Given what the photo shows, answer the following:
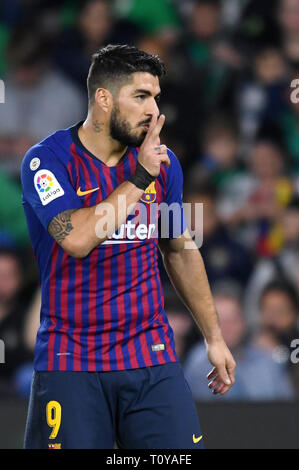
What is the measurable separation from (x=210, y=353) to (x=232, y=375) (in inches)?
4.4

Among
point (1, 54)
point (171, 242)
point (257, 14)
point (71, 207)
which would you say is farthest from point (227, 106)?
point (71, 207)

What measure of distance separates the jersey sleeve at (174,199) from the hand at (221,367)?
441 mm

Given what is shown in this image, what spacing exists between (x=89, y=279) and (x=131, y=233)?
0.72 ft

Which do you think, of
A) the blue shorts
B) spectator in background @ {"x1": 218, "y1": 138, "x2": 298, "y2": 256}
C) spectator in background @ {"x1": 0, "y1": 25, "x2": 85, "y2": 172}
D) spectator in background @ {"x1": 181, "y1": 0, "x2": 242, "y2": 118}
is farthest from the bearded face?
spectator in background @ {"x1": 181, "y1": 0, "x2": 242, "y2": 118}

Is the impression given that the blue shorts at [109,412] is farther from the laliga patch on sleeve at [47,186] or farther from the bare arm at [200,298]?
the laliga patch on sleeve at [47,186]

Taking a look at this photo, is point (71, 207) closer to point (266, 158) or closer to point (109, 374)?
point (109, 374)

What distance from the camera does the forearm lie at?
10.1 ft

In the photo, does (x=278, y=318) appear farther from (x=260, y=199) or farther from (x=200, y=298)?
(x=200, y=298)

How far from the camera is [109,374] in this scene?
9.20 ft

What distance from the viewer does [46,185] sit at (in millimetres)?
2787

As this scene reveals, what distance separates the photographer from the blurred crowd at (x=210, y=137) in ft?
15.7

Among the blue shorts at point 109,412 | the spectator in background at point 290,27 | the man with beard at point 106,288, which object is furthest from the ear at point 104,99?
the spectator in background at point 290,27

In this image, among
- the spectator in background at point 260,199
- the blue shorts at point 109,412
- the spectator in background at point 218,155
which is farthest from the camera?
the spectator in background at point 218,155

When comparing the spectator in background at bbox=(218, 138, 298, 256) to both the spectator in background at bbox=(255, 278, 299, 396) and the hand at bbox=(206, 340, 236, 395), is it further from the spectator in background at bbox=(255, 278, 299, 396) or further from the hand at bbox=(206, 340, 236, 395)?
the hand at bbox=(206, 340, 236, 395)
